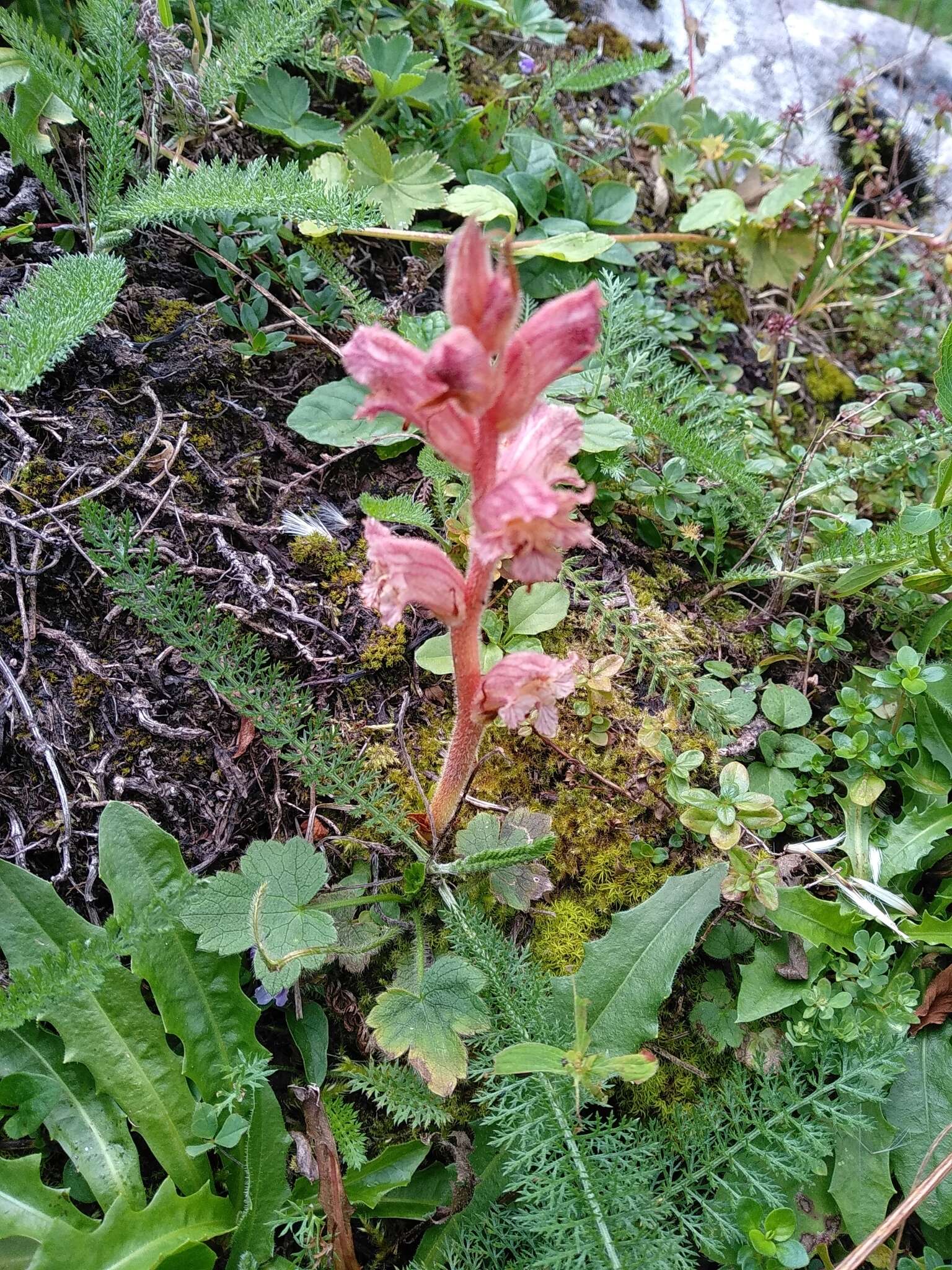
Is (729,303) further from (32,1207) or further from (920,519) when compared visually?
(32,1207)

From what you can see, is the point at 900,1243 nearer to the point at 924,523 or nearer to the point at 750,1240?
the point at 750,1240

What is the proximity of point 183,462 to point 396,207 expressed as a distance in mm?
1317

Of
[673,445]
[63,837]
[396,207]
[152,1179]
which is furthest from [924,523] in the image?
[152,1179]

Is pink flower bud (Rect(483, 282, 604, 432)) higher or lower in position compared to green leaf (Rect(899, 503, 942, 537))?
higher

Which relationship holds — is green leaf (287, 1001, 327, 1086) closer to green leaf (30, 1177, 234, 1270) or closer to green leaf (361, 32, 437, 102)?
green leaf (30, 1177, 234, 1270)

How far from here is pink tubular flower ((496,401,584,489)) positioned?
5.64 ft

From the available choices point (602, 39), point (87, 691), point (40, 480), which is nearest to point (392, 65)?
point (602, 39)

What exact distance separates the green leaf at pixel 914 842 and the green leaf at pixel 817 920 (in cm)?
20

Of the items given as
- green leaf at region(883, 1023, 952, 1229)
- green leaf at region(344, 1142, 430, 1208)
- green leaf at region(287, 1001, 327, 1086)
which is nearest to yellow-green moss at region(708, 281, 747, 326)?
green leaf at region(883, 1023, 952, 1229)

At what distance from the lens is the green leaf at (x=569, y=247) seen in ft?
10.0

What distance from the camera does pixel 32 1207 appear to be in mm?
1878

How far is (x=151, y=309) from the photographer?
2793 mm

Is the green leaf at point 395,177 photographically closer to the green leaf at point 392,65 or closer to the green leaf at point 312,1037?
the green leaf at point 392,65

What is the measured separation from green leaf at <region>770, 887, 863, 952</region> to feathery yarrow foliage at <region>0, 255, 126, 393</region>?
7.96ft
